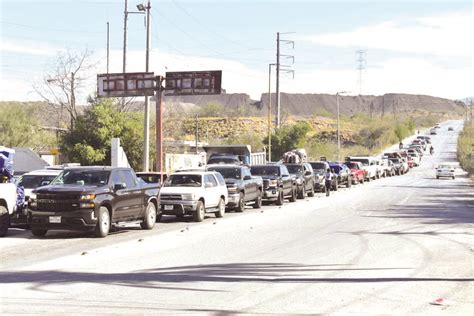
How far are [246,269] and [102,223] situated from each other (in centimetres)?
682

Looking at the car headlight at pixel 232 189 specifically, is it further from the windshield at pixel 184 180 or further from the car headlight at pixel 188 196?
the car headlight at pixel 188 196

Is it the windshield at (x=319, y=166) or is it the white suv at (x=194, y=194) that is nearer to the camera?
the white suv at (x=194, y=194)

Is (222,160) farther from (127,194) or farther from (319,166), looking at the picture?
(127,194)

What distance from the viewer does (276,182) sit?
33656mm

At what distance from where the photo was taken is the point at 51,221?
1873 centimetres

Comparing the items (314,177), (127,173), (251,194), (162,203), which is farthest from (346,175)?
(127,173)

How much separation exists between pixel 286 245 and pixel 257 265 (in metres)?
3.50

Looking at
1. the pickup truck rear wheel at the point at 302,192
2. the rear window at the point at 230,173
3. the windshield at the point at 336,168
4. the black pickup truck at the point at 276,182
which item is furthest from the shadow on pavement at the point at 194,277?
the windshield at the point at 336,168

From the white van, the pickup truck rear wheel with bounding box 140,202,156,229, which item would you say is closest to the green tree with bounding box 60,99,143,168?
the white van

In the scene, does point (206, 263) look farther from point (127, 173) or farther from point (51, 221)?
point (127, 173)

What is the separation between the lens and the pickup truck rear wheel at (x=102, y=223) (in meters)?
18.8

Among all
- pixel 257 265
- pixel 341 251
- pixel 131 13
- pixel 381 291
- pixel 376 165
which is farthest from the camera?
pixel 376 165

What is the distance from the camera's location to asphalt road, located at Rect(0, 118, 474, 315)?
32.7 ft

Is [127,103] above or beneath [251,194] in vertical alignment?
above
